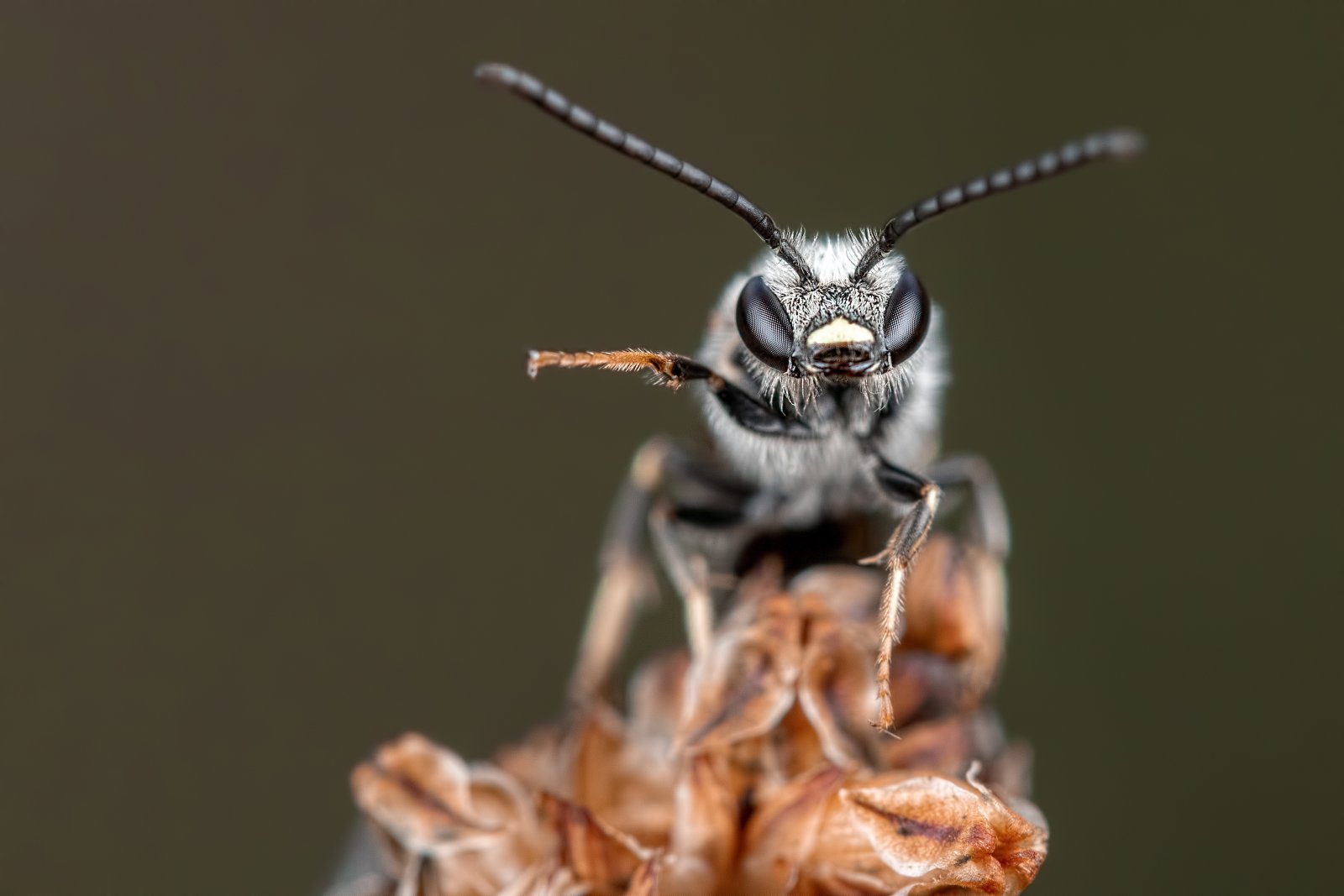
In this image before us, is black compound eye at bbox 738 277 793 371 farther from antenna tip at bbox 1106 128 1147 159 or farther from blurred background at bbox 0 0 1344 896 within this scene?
blurred background at bbox 0 0 1344 896

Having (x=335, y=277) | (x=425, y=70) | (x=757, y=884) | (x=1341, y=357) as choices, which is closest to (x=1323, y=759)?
(x=1341, y=357)

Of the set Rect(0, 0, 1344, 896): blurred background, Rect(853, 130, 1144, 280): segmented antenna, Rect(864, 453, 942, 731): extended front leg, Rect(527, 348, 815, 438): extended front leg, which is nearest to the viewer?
Rect(864, 453, 942, 731): extended front leg

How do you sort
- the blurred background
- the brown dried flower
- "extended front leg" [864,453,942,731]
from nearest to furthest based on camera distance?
the brown dried flower
"extended front leg" [864,453,942,731]
the blurred background

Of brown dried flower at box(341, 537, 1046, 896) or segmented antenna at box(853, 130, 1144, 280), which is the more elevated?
segmented antenna at box(853, 130, 1144, 280)

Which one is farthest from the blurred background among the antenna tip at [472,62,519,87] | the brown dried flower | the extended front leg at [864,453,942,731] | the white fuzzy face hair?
the antenna tip at [472,62,519,87]

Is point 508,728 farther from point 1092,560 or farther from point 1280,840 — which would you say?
point 1280,840

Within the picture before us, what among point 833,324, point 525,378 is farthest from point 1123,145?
point 525,378

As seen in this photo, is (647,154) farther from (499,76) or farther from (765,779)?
(765,779)
